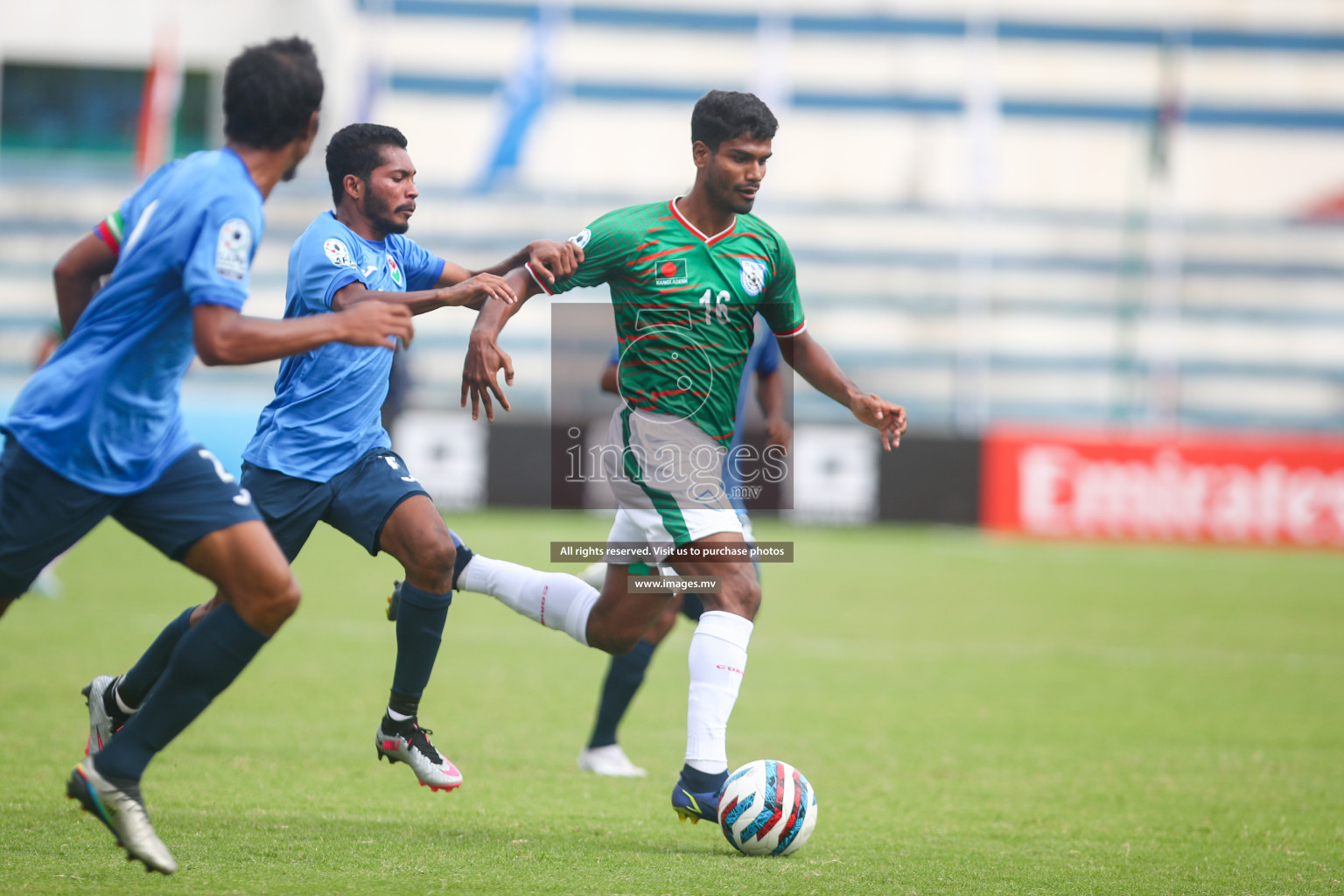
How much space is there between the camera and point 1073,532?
18641 mm

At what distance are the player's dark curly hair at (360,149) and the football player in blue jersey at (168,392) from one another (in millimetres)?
1170

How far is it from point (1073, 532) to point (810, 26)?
1838cm

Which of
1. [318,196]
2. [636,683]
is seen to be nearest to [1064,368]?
[318,196]

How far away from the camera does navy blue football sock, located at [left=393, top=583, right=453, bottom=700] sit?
5016 millimetres

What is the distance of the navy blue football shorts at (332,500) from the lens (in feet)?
16.0

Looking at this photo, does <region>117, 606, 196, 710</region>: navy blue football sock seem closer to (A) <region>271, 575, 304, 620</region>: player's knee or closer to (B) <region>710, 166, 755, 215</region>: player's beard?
(A) <region>271, 575, 304, 620</region>: player's knee

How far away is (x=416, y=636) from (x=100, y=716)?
1168 millimetres

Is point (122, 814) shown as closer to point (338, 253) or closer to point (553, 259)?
point (338, 253)

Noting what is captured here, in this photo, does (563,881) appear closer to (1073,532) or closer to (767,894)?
(767,894)

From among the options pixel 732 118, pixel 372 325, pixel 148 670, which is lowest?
pixel 148 670

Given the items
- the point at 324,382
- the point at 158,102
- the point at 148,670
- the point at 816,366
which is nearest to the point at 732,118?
the point at 816,366

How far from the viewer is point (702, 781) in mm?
4496

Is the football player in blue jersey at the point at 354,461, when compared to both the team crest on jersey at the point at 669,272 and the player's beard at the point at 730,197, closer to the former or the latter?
the team crest on jersey at the point at 669,272

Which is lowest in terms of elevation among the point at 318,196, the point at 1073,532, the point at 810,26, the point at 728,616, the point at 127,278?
the point at 1073,532
